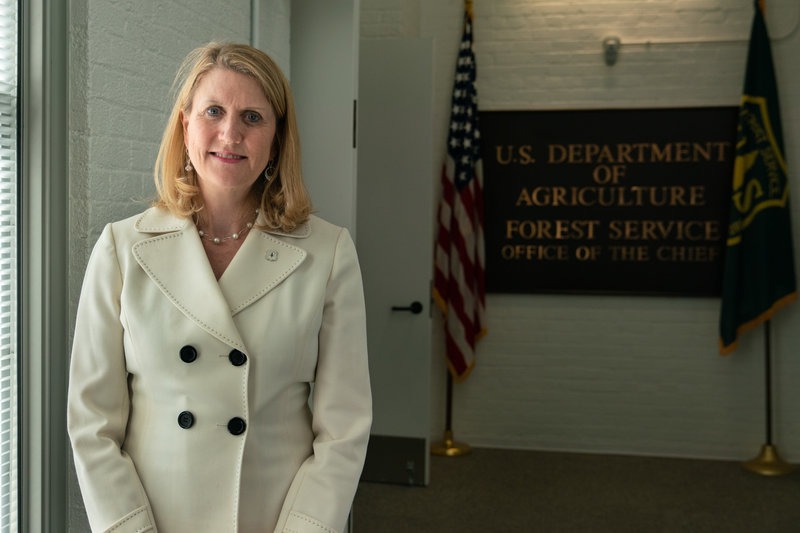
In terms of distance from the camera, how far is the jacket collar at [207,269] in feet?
5.08

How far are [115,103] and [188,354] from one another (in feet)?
2.25

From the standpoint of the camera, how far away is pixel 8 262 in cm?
170

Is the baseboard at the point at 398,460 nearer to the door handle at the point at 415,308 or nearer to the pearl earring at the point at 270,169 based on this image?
the door handle at the point at 415,308

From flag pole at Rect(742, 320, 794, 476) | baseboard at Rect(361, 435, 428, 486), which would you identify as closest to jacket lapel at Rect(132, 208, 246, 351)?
baseboard at Rect(361, 435, 428, 486)

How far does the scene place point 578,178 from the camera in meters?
5.00

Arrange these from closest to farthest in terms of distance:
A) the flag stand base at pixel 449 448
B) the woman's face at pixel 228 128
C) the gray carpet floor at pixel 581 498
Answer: the woman's face at pixel 228 128, the gray carpet floor at pixel 581 498, the flag stand base at pixel 449 448

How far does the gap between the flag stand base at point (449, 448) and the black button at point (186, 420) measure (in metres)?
3.58

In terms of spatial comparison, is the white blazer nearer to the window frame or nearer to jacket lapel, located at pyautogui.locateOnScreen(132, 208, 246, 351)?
jacket lapel, located at pyautogui.locateOnScreen(132, 208, 246, 351)

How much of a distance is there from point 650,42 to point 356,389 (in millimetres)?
3866

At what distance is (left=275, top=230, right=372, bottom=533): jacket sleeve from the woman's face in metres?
0.25

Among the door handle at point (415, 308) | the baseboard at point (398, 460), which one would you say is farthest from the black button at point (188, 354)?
the baseboard at point (398, 460)

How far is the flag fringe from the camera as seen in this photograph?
4699 mm

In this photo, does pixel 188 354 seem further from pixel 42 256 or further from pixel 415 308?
pixel 415 308

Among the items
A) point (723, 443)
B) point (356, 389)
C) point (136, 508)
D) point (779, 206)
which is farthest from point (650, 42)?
point (136, 508)
